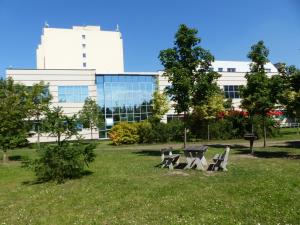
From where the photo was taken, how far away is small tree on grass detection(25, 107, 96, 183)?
1248cm

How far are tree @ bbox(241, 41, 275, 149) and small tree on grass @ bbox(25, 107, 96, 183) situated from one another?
1147 cm

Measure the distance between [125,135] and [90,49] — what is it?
48.0 metres

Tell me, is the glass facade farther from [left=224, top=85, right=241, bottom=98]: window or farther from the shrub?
the shrub

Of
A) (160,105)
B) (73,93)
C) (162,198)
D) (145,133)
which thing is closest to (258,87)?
(162,198)

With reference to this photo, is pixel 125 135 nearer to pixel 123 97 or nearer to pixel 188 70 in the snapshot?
pixel 188 70

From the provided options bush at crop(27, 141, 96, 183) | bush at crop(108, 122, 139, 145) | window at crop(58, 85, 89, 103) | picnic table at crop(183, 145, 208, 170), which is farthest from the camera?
window at crop(58, 85, 89, 103)

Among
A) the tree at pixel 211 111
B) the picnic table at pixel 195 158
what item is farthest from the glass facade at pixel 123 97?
the picnic table at pixel 195 158

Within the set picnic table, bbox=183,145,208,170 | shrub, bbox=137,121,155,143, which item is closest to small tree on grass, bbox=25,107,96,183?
picnic table, bbox=183,145,208,170

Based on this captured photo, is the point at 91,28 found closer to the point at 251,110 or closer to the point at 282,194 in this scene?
the point at 251,110

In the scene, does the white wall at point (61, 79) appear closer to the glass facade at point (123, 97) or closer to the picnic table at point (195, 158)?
the glass facade at point (123, 97)

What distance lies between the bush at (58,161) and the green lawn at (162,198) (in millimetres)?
460

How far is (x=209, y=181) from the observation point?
11375mm

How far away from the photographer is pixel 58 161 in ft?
40.8

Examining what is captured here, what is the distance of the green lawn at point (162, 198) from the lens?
759 centimetres
